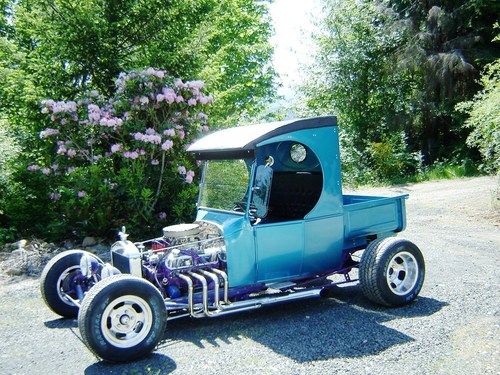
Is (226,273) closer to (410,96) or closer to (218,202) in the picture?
(218,202)

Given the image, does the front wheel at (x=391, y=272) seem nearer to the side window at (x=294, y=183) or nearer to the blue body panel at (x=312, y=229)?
the blue body panel at (x=312, y=229)

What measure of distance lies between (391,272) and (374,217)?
686 millimetres

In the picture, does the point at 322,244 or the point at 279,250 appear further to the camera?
the point at 322,244

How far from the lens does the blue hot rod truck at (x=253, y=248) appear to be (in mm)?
5109

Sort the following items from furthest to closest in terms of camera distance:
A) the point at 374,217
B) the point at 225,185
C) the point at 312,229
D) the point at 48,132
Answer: the point at 48,132, the point at 374,217, the point at 225,185, the point at 312,229

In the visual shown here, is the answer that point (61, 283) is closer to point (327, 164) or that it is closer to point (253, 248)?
point (253, 248)

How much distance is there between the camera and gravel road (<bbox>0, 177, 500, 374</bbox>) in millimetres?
4219

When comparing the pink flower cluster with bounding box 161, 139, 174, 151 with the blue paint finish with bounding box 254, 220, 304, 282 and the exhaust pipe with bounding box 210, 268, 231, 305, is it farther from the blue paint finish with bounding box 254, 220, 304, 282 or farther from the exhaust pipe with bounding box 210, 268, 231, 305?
the exhaust pipe with bounding box 210, 268, 231, 305

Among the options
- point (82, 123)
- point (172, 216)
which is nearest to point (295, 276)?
point (172, 216)

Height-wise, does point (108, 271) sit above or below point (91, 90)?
below

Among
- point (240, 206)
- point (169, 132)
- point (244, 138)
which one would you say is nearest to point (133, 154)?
point (169, 132)

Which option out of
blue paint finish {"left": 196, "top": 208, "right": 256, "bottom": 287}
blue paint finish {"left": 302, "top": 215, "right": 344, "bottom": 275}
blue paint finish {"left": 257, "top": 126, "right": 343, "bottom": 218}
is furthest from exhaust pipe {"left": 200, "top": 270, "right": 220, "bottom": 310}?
blue paint finish {"left": 257, "top": 126, "right": 343, "bottom": 218}

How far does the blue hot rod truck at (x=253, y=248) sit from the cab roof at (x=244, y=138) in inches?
0.5

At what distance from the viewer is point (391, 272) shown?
5.71 m
